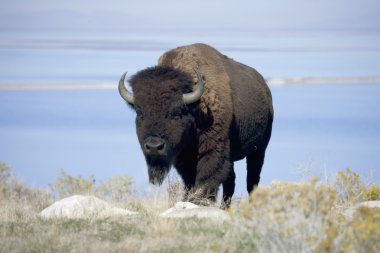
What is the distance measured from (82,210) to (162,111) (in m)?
2.02

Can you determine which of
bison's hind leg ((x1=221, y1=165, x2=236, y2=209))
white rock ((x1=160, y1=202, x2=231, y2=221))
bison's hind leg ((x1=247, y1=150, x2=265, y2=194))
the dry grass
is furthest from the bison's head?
bison's hind leg ((x1=247, y1=150, x2=265, y2=194))

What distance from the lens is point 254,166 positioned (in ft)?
51.1

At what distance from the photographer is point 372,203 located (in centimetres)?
1125

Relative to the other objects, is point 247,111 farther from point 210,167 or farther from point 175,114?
point 175,114


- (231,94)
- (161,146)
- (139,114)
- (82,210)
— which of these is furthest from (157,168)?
(231,94)

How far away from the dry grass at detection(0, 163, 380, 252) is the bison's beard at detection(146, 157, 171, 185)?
181 centimetres

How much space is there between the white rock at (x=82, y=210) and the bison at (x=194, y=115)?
112 cm

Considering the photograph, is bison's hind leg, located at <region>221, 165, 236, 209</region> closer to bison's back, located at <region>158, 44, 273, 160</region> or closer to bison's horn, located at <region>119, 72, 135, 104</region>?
bison's back, located at <region>158, 44, 273, 160</region>

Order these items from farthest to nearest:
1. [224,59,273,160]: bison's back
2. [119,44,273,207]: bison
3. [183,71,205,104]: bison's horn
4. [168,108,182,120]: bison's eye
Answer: [224,59,273,160]: bison's back, [183,71,205,104]: bison's horn, [168,108,182,120]: bison's eye, [119,44,273,207]: bison

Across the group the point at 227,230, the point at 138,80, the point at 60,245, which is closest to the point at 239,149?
the point at 138,80

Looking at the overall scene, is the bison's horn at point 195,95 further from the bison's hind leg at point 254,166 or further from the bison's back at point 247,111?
the bison's hind leg at point 254,166

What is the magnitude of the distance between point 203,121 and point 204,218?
10.3ft

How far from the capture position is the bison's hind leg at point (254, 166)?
50.8 ft

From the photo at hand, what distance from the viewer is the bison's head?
11820mm
